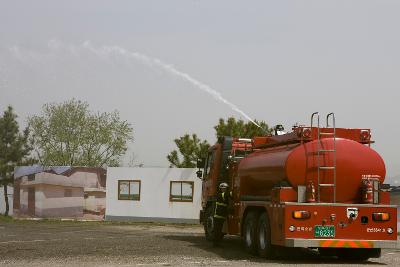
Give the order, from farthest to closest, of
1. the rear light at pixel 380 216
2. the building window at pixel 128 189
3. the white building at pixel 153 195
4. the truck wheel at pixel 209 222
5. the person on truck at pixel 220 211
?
the building window at pixel 128 189 → the white building at pixel 153 195 → the truck wheel at pixel 209 222 → the person on truck at pixel 220 211 → the rear light at pixel 380 216

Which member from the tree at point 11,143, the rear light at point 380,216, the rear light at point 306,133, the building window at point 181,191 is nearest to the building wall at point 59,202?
the building window at point 181,191

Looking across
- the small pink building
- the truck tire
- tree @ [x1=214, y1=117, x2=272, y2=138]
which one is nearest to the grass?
the small pink building

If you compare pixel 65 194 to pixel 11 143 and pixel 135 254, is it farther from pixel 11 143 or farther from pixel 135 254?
pixel 135 254

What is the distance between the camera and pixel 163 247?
1922 cm

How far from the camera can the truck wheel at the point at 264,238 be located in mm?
16016

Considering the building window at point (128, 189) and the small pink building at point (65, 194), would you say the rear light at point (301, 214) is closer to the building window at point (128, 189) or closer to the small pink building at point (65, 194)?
the building window at point (128, 189)

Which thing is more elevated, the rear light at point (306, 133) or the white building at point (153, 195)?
the rear light at point (306, 133)

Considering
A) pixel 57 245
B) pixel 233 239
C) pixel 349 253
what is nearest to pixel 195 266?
pixel 349 253

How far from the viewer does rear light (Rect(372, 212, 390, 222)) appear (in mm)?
15461

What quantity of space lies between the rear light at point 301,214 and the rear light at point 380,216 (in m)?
1.61

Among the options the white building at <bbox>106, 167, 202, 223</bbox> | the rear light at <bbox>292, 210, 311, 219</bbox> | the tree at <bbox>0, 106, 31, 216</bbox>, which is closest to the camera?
the rear light at <bbox>292, 210, 311, 219</bbox>

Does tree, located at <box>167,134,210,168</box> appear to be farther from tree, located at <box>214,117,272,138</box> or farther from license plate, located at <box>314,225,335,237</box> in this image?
license plate, located at <box>314,225,335,237</box>

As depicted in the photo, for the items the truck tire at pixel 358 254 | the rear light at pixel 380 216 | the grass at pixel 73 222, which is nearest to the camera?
the rear light at pixel 380 216

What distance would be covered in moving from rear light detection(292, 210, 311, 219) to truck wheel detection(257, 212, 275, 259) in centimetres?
111
